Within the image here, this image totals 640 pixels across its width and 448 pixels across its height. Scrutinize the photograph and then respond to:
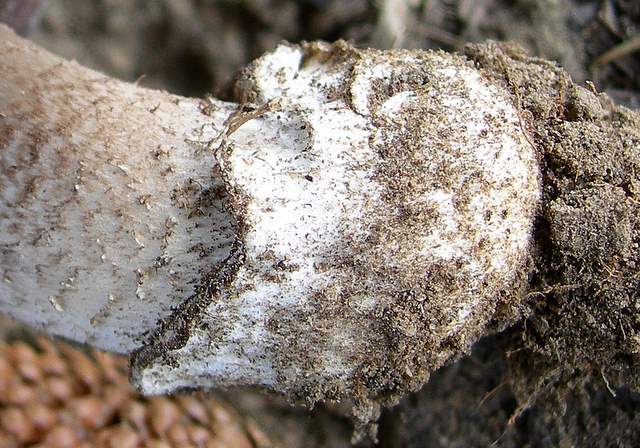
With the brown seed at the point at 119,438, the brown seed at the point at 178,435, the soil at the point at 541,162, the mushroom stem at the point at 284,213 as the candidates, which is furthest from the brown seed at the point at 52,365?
the mushroom stem at the point at 284,213

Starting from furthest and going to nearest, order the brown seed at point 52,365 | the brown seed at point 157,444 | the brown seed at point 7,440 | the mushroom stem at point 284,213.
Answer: the brown seed at point 52,365 → the brown seed at point 157,444 → the brown seed at point 7,440 → the mushroom stem at point 284,213

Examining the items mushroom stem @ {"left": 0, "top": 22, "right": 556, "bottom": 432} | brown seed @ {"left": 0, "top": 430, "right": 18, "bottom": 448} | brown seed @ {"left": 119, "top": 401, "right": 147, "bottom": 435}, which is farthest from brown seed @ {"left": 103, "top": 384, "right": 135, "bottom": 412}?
mushroom stem @ {"left": 0, "top": 22, "right": 556, "bottom": 432}

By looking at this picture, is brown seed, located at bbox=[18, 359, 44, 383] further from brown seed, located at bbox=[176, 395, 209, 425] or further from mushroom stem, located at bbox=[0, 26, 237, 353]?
mushroom stem, located at bbox=[0, 26, 237, 353]

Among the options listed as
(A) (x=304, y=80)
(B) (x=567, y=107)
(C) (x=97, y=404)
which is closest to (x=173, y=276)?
(A) (x=304, y=80)

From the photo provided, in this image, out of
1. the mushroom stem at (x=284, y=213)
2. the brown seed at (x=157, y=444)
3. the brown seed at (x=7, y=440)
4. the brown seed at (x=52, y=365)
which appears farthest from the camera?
the brown seed at (x=52, y=365)

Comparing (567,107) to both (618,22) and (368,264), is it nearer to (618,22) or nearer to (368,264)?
(368,264)

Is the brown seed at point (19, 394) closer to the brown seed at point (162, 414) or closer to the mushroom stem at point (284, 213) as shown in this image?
the brown seed at point (162, 414)
